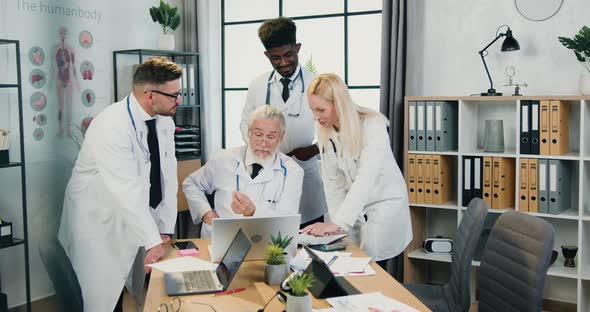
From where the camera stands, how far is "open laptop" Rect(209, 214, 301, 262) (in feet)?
8.07

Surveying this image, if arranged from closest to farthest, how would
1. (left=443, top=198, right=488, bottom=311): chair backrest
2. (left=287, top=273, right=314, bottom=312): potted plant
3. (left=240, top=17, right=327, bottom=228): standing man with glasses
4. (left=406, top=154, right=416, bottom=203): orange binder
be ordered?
(left=287, top=273, right=314, bottom=312): potted plant < (left=443, top=198, right=488, bottom=311): chair backrest < (left=240, top=17, right=327, bottom=228): standing man with glasses < (left=406, top=154, right=416, bottom=203): orange binder

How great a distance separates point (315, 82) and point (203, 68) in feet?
8.73

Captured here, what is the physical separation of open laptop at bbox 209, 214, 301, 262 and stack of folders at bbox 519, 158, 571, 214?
2.12 m

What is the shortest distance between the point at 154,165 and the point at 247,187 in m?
0.48

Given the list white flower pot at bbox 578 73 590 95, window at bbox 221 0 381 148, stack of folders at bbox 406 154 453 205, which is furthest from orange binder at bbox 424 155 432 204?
white flower pot at bbox 578 73 590 95

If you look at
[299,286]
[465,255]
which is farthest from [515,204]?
[299,286]

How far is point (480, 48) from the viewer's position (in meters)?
4.48

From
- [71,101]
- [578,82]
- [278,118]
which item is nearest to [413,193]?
[578,82]

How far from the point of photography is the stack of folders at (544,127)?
3957mm

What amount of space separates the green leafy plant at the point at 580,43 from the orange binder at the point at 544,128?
36 centimetres

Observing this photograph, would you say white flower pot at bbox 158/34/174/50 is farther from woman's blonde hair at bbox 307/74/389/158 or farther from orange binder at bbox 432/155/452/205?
woman's blonde hair at bbox 307/74/389/158

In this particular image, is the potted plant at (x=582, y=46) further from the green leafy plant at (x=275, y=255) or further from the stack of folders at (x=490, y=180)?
the green leafy plant at (x=275, y=255)

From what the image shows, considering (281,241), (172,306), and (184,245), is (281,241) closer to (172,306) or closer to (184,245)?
(172,306)

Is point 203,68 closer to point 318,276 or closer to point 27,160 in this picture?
point 27,160
